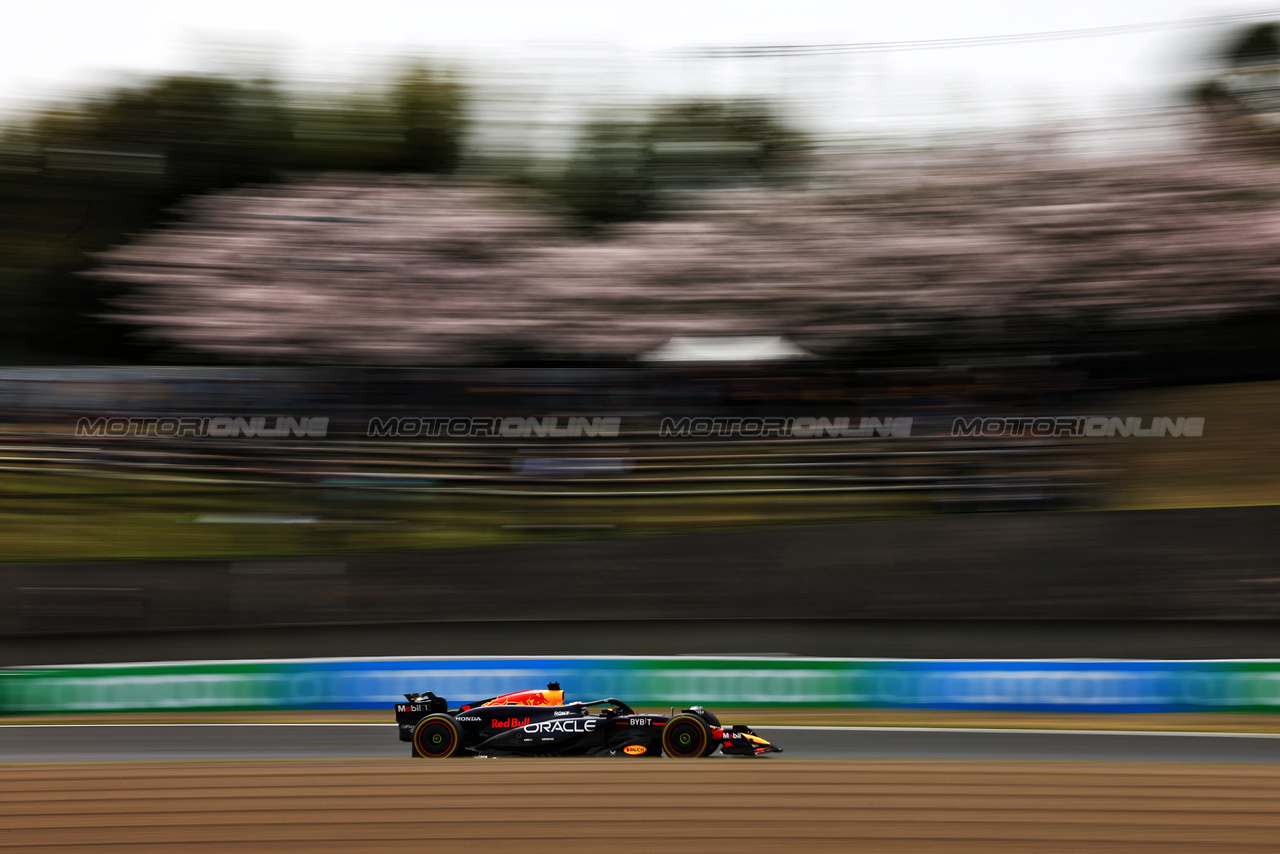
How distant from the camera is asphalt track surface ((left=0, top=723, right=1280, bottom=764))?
8.27 meters

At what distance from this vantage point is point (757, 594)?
1229cm

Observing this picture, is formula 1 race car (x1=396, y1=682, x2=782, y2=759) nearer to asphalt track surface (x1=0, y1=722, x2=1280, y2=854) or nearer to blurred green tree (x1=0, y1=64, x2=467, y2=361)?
asphalt track surface (x1=0, y1=722, x2=1280, y2=854)

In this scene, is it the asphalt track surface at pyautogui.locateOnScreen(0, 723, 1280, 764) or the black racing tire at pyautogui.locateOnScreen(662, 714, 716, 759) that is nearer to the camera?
the black racing tire at pyautogui.locateOnScreen(662, 714, 716, 759)

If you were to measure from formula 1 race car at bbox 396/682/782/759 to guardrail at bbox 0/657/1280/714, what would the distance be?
2.55 metres

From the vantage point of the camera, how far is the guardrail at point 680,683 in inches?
367

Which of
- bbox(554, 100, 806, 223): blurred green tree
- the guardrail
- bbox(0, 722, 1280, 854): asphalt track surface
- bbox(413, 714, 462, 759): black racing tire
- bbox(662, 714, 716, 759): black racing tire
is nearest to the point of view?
bbox(0, 722, 1280, 854): asphalt track surface

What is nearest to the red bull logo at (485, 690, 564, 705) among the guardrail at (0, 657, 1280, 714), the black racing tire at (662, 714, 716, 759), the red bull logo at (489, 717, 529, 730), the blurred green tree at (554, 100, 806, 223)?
the red bull logo at (489, 717, 529, 730)

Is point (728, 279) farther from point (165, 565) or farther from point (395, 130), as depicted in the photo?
point (165, 565)

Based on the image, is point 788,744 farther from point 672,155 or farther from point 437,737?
point 672,155

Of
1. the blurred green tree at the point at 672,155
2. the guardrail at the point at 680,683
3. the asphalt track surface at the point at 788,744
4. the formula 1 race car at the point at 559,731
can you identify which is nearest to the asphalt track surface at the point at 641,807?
the formula 1 race car at the point at 559,731

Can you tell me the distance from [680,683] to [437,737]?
10.2 feet

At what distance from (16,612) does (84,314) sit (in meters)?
5.70

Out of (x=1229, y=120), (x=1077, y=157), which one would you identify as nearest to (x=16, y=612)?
(x=1077, y=157)

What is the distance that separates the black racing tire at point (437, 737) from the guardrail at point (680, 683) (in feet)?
8.55
